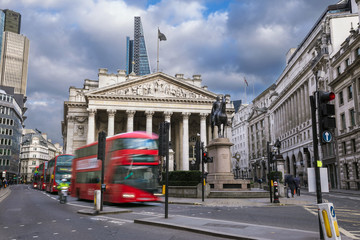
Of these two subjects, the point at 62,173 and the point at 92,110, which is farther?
the point at 92,110

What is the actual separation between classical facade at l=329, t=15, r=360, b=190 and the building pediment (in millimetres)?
23113

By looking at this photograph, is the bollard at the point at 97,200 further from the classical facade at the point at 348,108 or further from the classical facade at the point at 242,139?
the classical facade at the point at 242,139

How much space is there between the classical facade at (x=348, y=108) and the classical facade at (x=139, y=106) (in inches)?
839

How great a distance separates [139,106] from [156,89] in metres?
4.36

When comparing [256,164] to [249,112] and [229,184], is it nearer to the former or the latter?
[249,112]

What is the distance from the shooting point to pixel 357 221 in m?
12.2

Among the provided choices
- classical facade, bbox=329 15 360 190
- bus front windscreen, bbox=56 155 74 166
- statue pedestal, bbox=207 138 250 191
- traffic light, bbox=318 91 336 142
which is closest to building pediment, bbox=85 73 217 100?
bus front windscreen, bbox=56 155 74 166

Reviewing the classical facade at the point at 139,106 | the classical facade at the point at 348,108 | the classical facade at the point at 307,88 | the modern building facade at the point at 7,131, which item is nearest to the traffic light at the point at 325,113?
the classical facade at the point at 307,88

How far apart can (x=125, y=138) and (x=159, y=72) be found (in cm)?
4022

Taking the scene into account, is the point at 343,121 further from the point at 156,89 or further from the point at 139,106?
the point at 139,106

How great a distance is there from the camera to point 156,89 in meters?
58.6

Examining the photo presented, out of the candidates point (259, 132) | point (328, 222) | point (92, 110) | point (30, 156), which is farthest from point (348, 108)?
point (30, 156)

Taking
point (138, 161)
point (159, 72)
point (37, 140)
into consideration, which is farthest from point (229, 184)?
point (37, 140)

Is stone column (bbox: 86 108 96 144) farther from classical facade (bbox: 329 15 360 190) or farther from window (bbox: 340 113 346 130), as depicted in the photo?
window (bbox: 340 113 346 130)
